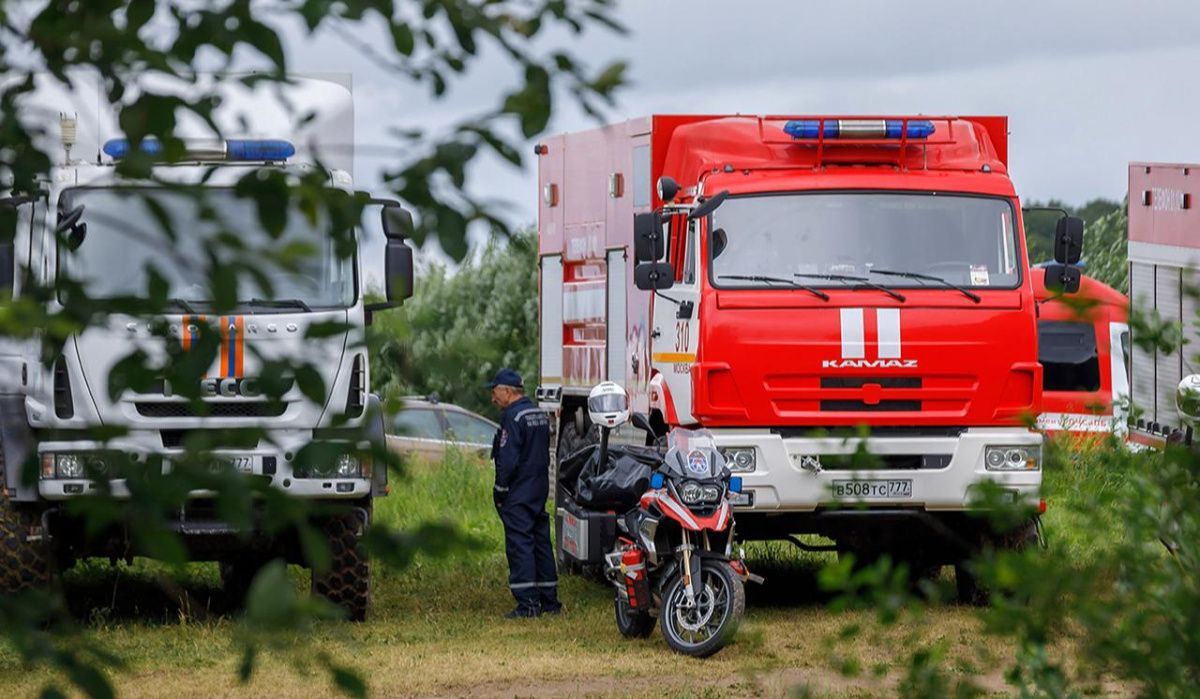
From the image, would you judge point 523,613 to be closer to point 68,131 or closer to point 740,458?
point 740,458

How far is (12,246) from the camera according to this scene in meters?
2.98

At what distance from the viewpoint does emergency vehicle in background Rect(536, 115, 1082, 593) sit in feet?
38.2

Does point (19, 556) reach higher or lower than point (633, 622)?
higher

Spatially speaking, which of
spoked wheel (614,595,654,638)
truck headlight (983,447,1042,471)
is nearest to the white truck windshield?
spoked wheel (614,595,654,638)

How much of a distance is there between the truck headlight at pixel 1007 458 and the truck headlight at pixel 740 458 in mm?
1367

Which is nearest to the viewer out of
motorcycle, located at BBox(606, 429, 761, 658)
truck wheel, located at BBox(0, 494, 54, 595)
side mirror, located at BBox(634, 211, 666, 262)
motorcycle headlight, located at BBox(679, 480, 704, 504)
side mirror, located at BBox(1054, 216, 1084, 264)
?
motorcycle, located at BBox(606, 429, 761, 658)

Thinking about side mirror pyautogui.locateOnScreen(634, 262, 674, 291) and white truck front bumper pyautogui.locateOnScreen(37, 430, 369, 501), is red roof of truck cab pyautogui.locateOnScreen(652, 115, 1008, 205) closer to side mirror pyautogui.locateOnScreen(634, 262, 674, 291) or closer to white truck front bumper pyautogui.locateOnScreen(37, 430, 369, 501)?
side mirror pyautogui.locateOnScreen(634, 262, 674, 291)

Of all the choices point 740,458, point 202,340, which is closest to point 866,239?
point 740,458

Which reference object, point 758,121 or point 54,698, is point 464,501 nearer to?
point 758,121

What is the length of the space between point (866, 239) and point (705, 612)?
261 centimetres

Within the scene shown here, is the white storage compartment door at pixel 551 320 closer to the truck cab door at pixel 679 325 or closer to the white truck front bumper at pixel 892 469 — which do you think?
the truck cab door at pixel 679 325

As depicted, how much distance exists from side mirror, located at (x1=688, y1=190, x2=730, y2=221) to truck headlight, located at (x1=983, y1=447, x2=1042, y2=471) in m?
2.12

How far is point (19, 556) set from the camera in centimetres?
1134

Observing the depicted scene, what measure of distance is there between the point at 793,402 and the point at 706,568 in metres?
1.58
